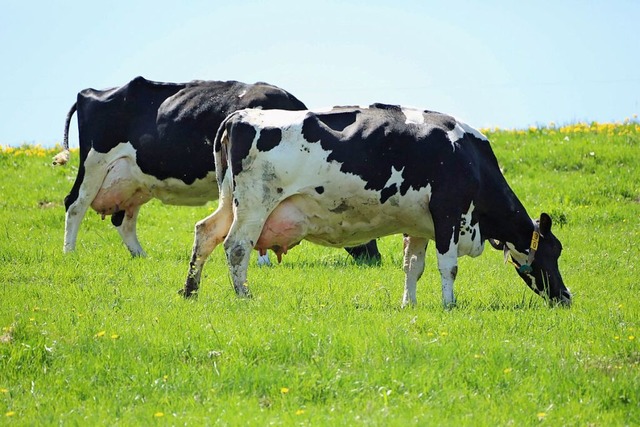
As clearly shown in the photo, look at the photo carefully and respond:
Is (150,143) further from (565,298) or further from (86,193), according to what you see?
(565,298)

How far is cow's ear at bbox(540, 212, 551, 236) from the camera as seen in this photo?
42.9 ft

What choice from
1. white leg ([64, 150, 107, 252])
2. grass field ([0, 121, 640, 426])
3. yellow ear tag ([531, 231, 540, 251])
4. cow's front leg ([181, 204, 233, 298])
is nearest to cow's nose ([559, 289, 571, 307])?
grass field ([0, 121, 640, 426])

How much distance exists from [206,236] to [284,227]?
970 millimetres

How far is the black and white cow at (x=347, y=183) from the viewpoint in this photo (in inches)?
480

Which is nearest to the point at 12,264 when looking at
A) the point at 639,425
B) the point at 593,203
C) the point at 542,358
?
the point at 542,358

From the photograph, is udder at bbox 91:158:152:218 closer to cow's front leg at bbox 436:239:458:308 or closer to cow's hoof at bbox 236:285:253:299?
cow's hoof at bbox 236:285:253:299

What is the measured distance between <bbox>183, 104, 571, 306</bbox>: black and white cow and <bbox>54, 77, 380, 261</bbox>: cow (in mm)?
3139

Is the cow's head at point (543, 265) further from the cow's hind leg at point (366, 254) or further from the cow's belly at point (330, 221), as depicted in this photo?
the cow's hind leg at point (366, 254)

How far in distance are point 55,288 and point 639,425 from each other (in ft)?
24.1

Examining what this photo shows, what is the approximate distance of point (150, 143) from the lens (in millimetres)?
16141

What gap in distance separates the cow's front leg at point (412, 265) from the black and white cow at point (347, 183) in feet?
0.36

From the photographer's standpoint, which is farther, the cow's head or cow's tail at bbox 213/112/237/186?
the cow's head

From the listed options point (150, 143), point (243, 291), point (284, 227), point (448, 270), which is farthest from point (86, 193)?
point (448, 270)

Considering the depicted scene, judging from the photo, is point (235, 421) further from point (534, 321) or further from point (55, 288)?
point (55, 288)
